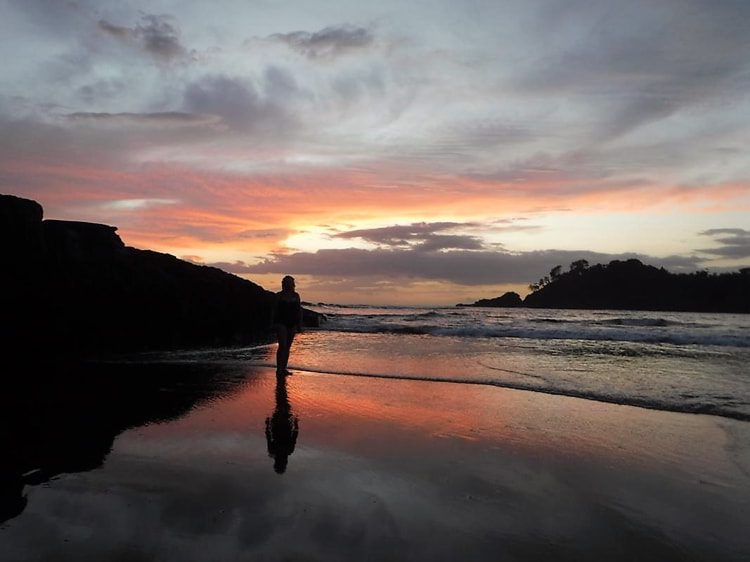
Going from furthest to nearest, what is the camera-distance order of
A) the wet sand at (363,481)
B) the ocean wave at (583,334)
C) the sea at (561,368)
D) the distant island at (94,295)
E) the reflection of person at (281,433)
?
1. the ocean wave at (583,334)
2. the distant island at (94,295)
3. the sea at (561,368)
4. the reflection of person at (281,433)
5. the wet sand at (363,481)

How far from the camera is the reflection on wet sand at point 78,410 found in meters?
5.14

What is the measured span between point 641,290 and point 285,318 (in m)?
125

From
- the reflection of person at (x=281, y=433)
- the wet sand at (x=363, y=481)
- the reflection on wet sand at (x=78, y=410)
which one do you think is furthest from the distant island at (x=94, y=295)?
the reflection of person at (x=281, y=433)

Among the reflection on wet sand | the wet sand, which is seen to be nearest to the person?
the reflection on wet sand

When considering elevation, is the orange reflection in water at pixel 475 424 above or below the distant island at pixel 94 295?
below

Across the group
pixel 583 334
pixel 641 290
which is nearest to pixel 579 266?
pixel 641 290

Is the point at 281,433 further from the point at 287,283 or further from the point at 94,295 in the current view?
the point at 94,295

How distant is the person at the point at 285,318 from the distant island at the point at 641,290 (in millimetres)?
110596

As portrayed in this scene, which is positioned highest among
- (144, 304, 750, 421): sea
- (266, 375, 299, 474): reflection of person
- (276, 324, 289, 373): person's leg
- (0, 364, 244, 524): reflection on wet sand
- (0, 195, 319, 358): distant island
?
(0, 195, 319, 358): distant island

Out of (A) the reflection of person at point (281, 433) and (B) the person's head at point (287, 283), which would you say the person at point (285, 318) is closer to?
(B) the person's head at point (287, 283)

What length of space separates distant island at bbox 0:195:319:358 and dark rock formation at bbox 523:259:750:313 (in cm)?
10887

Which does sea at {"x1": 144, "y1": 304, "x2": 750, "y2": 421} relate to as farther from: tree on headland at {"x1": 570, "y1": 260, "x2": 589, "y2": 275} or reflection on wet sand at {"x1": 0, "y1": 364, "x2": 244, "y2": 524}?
tree on headland at {"x1": 570, "y1": 260, "x2": 589, "y2": 275}

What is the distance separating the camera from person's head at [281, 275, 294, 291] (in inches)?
519

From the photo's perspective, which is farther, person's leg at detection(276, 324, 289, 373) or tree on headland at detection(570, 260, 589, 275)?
tree on headland at detection(570, 260, 589, 275)
